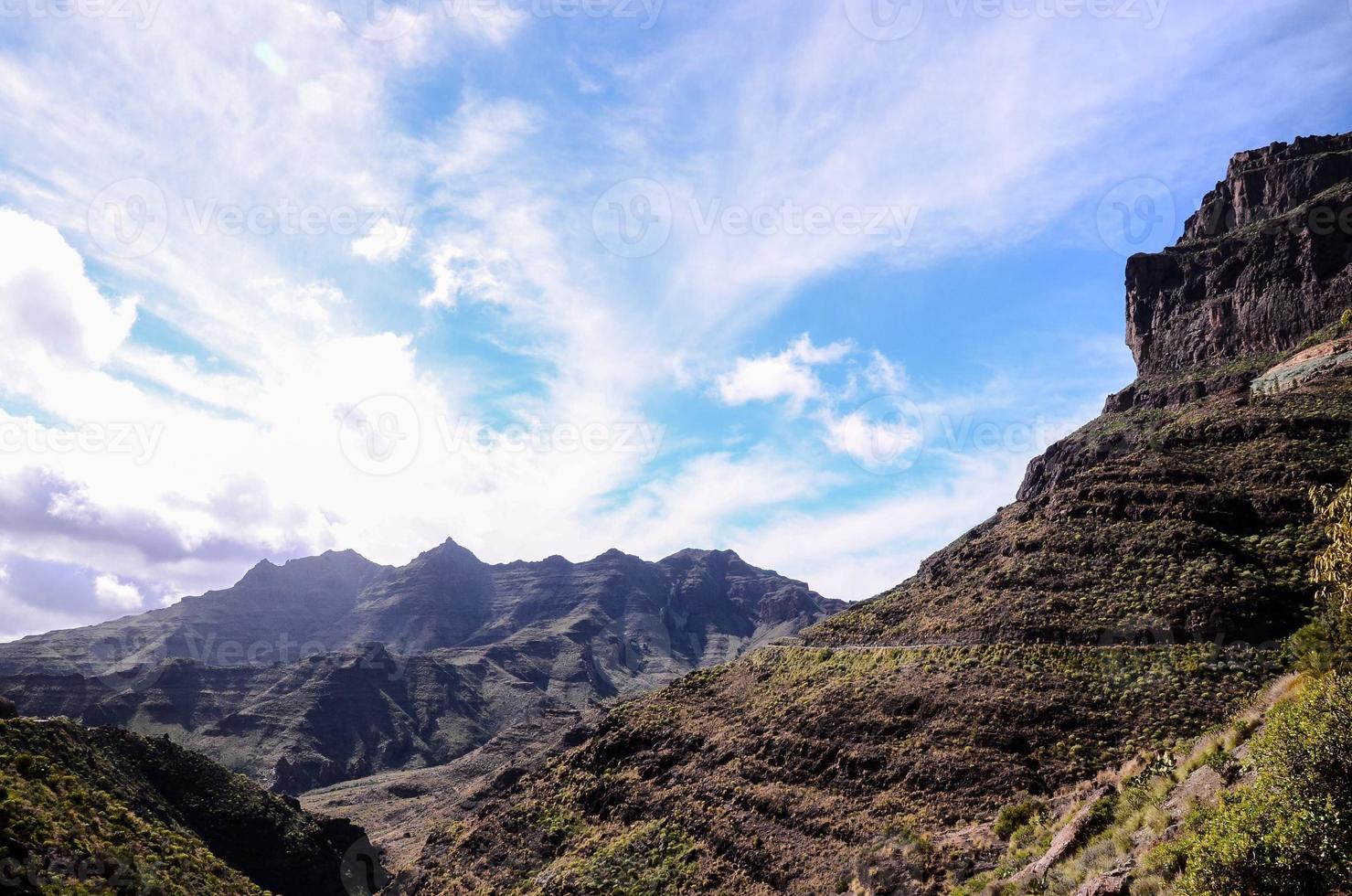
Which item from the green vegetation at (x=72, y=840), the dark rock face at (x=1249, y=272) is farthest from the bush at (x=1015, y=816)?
the dark rock face at (x=1249, y=272)

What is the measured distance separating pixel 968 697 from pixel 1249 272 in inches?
3573

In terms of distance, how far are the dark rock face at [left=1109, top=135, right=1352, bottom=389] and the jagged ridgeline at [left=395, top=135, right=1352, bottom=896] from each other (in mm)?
15577

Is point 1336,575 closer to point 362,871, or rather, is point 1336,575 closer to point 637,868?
point 637,868

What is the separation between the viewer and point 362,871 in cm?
7600

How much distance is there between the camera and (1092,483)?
57.7m

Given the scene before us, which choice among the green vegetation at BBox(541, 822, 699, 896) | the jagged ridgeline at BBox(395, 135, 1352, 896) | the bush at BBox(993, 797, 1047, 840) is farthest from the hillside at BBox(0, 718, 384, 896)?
the bush at BBox(993, 797, 1047, 840)

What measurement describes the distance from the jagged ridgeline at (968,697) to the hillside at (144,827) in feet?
62.9

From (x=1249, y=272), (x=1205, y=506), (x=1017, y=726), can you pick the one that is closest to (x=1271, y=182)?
(x=1249, y=272)

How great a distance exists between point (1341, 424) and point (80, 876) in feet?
247

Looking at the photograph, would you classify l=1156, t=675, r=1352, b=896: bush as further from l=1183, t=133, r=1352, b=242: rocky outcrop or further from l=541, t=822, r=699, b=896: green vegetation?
l=1183, t=133, r=1352, b=242: rocky outcrop

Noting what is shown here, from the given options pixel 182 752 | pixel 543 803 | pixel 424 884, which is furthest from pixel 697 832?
pixel 182 752

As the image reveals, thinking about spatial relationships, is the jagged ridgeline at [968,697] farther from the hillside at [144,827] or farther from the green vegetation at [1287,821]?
the hillside at [144,827]

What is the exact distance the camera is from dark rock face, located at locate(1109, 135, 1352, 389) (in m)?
86.8

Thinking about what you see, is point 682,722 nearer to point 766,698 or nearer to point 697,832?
point 766,698
